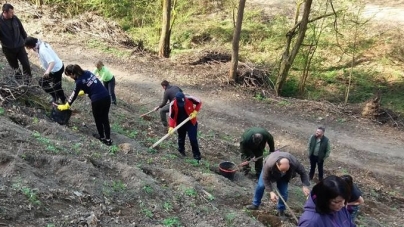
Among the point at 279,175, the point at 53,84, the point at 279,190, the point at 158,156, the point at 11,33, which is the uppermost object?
the point at 11,33

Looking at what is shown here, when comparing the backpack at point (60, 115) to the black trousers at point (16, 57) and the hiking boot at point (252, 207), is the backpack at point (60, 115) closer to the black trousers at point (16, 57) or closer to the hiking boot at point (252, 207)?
the black trousers at point (16, 57)

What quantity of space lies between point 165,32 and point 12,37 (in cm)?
953

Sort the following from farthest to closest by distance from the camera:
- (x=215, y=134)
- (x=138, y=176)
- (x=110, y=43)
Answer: (x=110, y=43) < (x=215, y=134) < (x=138, y=176)

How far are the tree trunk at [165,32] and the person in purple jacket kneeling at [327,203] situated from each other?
1434 cm

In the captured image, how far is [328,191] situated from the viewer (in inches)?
124

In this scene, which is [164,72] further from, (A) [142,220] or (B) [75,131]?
(A) [142,220]

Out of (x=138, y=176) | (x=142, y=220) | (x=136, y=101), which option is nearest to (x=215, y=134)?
(x=136, y=101)

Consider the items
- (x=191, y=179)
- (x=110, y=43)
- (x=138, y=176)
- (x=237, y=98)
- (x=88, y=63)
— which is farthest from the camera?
(x=110, y=43)

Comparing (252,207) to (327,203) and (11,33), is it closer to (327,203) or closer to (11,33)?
(327,203)

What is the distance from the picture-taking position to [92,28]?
18.3 m

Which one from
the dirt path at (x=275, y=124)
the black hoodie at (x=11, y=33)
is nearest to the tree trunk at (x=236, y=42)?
the dirt path at (x=275, y=124)

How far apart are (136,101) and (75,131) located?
572 centimetres

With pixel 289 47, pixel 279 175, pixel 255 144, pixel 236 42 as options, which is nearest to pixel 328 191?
pixel 279 175

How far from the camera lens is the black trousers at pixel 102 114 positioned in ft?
23.6
